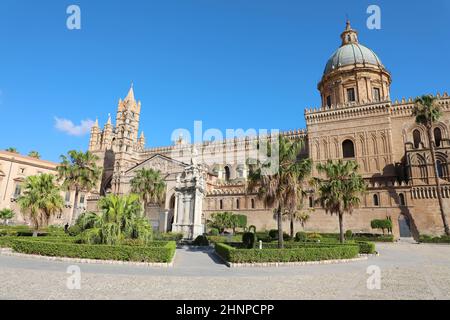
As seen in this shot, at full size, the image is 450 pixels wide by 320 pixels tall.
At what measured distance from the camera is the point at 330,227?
38031 millimetres

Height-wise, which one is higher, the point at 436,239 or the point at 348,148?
the point at 348,148

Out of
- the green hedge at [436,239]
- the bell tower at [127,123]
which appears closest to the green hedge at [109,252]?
the green hedge at [436,239]

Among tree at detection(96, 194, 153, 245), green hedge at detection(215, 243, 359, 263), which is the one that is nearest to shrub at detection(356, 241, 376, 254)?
green hedge at detection(215, 243, 359, 263)

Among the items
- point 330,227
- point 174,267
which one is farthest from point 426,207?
point 174,267

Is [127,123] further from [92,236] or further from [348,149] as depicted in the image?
[92,236]

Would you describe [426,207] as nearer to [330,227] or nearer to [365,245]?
[330,227]

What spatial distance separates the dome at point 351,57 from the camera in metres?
50.2

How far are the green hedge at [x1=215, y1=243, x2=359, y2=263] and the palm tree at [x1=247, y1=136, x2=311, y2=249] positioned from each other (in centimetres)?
295

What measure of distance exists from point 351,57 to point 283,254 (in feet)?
153

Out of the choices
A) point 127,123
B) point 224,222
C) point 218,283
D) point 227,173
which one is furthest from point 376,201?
point 127,123

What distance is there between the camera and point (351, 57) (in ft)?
166

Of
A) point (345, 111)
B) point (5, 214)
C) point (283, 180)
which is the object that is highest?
point (345, 111)

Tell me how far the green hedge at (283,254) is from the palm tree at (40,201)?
14835 mm

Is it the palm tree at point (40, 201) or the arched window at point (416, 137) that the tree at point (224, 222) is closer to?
the palm tree at point (40, 201)
